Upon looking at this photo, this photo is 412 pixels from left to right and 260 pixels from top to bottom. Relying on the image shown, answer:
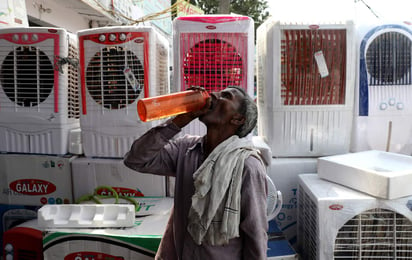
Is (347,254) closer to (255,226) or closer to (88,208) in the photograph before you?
(255,226)

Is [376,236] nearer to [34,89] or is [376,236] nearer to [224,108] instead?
[224,108]

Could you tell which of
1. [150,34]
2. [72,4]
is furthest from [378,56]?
[72,4]

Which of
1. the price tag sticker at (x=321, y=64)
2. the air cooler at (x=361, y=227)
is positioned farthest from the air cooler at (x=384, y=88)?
the air cooler at (x=361, y=227)

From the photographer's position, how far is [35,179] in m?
2.64

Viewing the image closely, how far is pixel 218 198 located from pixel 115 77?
1.62 m

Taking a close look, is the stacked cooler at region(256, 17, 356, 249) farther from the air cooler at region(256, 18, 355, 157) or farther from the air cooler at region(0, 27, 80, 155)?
the air cooler at region(0, 27, 80, 155)

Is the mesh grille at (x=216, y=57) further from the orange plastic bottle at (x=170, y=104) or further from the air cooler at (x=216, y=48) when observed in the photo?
the orange plastic bottle at (x=170, y=104)

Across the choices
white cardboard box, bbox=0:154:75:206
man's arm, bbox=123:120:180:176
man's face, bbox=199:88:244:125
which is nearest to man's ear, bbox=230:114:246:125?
man's face, bbox=199:88:244:125

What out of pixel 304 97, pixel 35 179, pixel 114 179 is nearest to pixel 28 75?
pixel 35 179

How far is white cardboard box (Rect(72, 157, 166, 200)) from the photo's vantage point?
2570 millimetres

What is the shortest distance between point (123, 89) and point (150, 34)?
46 centimetres

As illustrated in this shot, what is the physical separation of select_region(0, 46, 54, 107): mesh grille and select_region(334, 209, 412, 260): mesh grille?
231cm

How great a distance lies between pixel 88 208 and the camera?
7.03 ft

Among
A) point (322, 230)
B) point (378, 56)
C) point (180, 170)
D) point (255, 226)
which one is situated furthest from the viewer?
point (378, 56)
